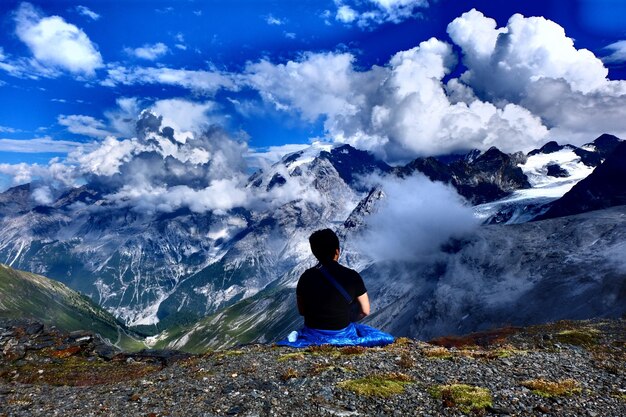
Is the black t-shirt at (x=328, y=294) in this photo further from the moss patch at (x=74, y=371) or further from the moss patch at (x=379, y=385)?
the moss patch at (x=74, y=371)

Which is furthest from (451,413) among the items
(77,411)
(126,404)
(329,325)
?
(77,411)

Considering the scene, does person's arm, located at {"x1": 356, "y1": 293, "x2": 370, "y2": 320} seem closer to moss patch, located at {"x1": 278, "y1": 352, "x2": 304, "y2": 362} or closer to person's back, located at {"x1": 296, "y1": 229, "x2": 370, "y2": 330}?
person's back, located at {"x1": 296, "y1": 229, "x2": 370, "y2": 330}

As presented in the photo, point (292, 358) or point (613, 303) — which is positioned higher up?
point (292, 358)

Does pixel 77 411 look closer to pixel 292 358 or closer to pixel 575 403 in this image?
pixel 292 358

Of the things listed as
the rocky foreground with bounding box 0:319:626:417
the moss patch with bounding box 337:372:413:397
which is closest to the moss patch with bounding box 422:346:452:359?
the rocky foreground with bounding box 0:319:626:417

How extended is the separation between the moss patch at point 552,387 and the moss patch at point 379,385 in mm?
4593

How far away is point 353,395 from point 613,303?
191m

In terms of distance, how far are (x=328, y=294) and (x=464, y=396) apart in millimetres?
6407

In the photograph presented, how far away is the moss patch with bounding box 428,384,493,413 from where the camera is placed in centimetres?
1516

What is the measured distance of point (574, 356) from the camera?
2662cm

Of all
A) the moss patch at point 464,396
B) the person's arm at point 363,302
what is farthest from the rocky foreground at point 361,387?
the person's arm at point 363,302

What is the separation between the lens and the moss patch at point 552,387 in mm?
16584

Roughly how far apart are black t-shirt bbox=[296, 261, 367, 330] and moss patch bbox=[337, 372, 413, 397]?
3055mm

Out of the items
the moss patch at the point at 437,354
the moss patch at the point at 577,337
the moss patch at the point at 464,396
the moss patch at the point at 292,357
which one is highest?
the moss patch at the point at 292,357
